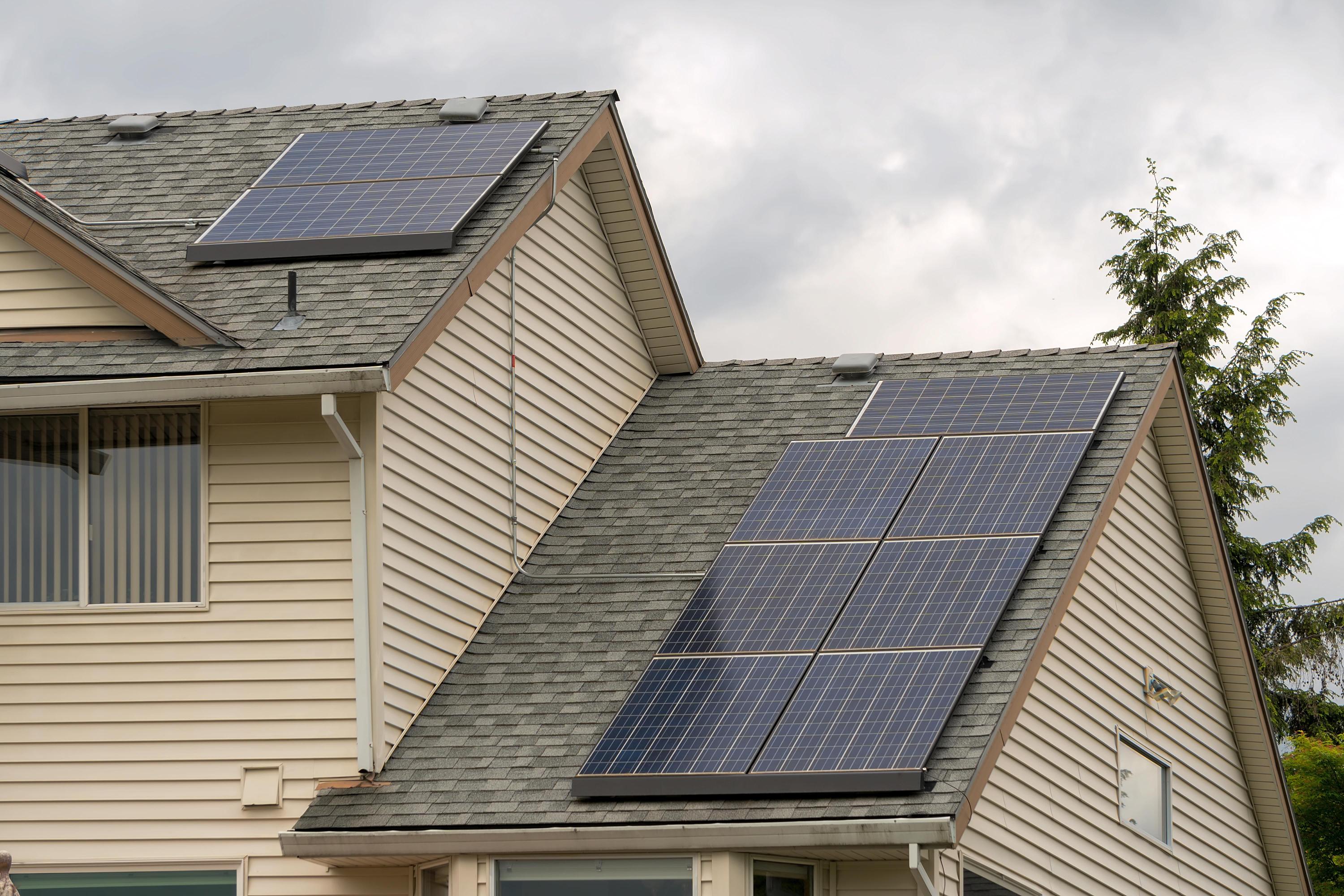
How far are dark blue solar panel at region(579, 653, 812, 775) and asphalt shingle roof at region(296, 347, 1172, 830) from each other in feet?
0.79

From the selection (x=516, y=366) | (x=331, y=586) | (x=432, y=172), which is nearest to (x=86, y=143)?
(x=432, y=172)

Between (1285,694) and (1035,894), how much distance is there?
18.1 meters

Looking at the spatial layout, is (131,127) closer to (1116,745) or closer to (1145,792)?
(1116,745)

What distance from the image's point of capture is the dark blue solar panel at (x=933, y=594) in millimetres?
13148

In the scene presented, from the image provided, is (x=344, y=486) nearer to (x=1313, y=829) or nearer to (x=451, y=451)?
(x=451, y=451)

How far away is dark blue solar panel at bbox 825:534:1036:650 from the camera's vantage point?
13.1 m

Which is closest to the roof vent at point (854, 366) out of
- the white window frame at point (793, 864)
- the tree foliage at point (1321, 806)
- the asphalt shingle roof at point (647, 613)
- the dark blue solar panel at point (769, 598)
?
the asphalt shingle roof at point (647, 613)

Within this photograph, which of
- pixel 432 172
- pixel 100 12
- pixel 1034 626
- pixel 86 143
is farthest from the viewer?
pixel 100 12

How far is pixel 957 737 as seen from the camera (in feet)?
39.7

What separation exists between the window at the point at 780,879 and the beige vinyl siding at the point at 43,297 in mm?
6131

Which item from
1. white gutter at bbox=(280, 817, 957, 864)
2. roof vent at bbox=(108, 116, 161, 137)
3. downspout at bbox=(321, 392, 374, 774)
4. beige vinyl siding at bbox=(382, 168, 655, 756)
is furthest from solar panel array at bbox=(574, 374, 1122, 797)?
roof vent at bbox=(108, 116, 161, 137)

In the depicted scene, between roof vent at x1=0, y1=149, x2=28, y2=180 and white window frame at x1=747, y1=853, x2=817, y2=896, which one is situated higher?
roof vent at x1=0, y1=149, x2=28, y2=180

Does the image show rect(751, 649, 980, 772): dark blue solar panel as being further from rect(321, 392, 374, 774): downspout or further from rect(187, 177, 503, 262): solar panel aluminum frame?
rect(187, 177, 503, 262): solar panel aluminum frame

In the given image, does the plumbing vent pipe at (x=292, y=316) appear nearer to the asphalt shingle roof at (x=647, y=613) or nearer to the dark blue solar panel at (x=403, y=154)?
the dark blue solar panel at (x=403, y=154)
